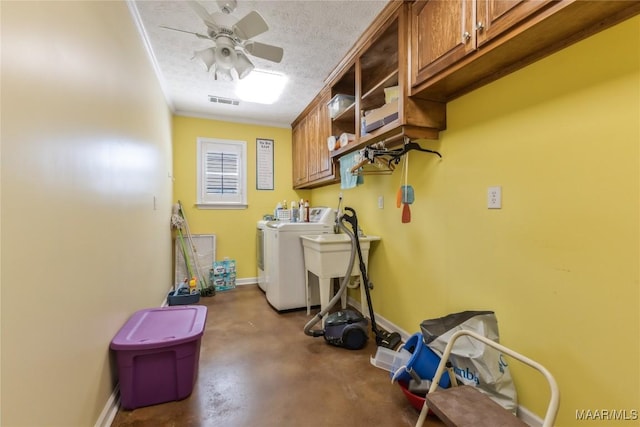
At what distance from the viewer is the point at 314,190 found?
178 inches

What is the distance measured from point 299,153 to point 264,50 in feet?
7.20

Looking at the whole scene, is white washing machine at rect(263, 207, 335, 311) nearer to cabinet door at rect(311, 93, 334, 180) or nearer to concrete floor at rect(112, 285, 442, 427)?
concrete floor at rect(112, 285, 442, 427)

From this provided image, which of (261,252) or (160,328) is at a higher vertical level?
(261,252)

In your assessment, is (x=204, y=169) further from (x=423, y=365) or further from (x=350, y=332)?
(x=423, y=365)

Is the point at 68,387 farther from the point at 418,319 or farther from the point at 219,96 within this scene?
the point at 219,96

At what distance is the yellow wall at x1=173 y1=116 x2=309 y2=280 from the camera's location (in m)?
3.92

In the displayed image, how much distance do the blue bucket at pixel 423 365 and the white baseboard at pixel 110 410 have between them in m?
1.52

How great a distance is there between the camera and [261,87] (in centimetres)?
305

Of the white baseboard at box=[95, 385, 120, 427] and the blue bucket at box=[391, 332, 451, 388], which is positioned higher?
the blue bucket at box=[391, 332, 451, 388]

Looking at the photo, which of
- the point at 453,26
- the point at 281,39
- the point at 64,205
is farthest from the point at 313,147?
the point at 64,205

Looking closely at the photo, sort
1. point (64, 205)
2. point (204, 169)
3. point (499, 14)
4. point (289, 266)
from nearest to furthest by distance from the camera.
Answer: point (64, 205)
point (499, 14)
point (289, 266)
point (204, 169)

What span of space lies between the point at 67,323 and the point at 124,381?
0.68 m

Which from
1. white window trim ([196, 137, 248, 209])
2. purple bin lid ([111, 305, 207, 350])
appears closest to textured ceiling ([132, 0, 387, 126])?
white window trim ([196, 137, 248, 209])

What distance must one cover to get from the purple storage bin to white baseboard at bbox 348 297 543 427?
5.31 feet
